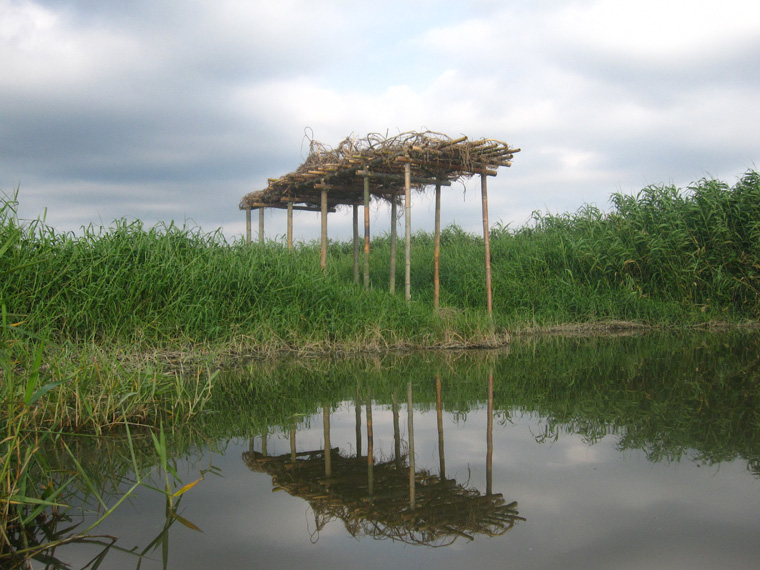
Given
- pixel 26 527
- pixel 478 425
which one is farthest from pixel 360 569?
pixel 478 425

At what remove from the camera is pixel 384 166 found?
1005 cm

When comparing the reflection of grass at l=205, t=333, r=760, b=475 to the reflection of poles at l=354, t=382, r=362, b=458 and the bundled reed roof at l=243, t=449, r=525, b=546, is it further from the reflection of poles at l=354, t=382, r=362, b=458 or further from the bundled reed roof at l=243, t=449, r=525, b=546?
the bundled reed roof at l=243, t=449, r=525, b=546

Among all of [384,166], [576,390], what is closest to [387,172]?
[384,166]

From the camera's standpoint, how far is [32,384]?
2664 mm

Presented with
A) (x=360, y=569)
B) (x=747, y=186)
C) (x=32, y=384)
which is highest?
(x=747, y=186)

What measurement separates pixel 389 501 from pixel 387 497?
6cm

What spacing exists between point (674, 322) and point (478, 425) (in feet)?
29.6

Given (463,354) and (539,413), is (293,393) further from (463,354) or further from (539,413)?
(463,354)

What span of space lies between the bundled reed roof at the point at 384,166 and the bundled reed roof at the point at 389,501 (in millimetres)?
6413

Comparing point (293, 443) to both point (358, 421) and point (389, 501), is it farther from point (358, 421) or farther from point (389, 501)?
point (389, 501)

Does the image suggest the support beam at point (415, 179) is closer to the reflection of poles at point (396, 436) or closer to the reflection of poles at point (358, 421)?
the reflection of poles at point (358, 421)

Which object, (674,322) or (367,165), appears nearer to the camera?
(367,165)

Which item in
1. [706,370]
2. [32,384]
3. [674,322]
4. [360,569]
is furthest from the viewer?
[674,322]

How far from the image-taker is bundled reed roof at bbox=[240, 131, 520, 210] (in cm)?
931
